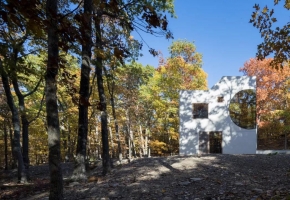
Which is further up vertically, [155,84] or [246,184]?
[155,84]

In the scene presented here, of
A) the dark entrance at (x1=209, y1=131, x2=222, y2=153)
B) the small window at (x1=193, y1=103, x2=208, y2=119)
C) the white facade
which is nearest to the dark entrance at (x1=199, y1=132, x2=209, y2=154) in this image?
the white facade

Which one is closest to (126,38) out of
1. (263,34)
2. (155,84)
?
(263,34)

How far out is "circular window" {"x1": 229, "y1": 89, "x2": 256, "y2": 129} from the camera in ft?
54.0

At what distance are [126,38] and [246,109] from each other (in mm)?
10981

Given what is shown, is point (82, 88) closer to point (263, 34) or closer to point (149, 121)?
point (263, 34)

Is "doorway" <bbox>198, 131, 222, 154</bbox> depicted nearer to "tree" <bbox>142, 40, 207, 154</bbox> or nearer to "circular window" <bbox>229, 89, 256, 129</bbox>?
"circular window" <bbox>229, 89, 256, 129</bbox>

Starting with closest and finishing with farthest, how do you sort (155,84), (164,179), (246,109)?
(164,179), (246,109), (155,84)

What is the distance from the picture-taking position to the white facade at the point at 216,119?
53.5 feet

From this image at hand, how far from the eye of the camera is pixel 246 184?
5746 millimetres

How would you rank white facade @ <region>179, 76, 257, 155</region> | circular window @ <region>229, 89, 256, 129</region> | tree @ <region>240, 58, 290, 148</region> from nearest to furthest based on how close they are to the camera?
white facade @ <region>179, 76, 257, 155</region> → circular window @ <region>229, 89, 256, 129</region> → tree @ <region>240, 58, 290, 148</region>

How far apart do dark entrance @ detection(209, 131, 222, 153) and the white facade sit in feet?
0.76

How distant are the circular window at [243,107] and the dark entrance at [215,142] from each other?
1579 millimetres

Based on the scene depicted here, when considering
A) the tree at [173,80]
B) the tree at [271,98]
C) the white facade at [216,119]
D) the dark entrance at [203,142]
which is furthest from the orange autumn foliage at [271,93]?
the dark entrance at [203,142]

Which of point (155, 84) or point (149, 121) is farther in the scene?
point (149, 121)
